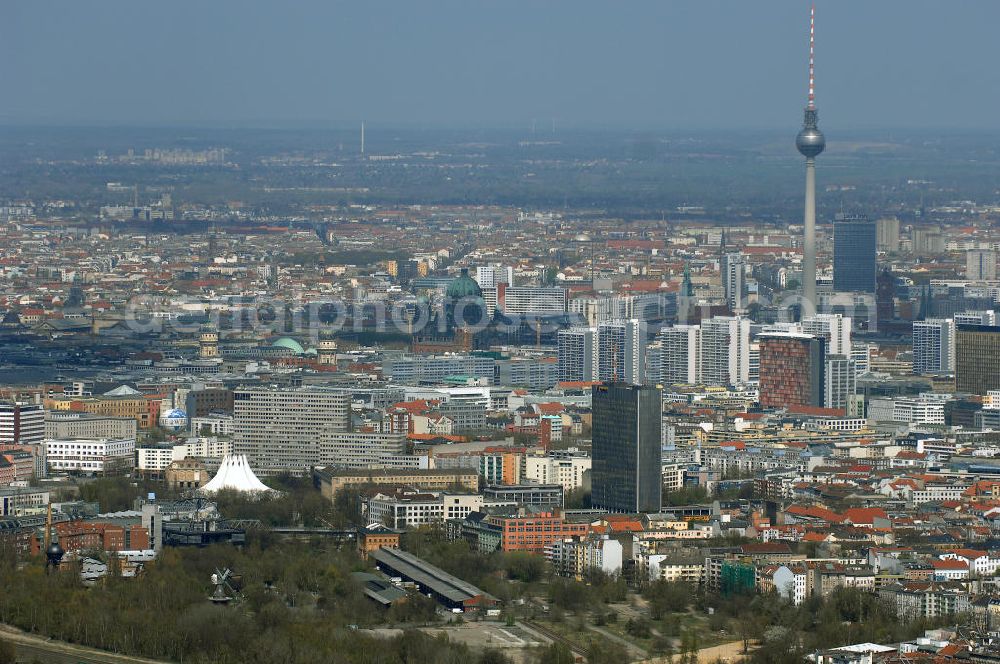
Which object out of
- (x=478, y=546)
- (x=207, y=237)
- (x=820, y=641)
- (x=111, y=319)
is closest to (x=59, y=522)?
(x=478, y=546)

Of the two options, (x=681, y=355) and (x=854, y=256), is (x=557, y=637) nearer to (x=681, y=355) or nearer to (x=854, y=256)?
(x=681, y=355)

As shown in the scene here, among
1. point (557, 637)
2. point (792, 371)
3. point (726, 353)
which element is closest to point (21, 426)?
point (792, 371)

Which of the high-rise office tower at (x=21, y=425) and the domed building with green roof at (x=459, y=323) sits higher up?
the domed building with green roof at (x=459, y=323)

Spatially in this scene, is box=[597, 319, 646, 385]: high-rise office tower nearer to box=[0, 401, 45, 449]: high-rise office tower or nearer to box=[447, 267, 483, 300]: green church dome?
box=[447, 267, 483, 300]: green church dome

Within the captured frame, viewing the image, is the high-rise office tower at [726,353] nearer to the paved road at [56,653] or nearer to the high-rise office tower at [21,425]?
the high-rise office tower at [21,425]

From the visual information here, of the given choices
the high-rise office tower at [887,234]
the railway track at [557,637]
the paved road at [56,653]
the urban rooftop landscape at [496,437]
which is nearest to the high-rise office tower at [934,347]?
the urban rooftop landscape at [496,437]

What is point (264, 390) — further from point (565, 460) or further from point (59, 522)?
point (59, 522)

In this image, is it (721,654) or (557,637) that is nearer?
(721,654)
